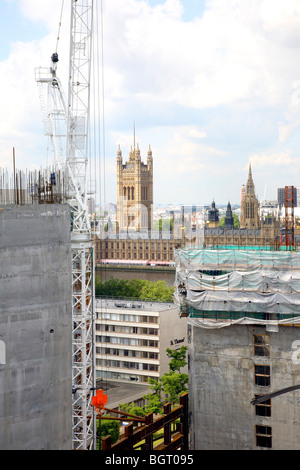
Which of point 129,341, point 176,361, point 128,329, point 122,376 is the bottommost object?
point 122,376

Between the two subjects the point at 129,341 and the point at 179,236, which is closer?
the point at 129,341

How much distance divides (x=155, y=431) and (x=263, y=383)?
5.93m

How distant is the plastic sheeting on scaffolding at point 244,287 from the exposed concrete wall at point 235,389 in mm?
788

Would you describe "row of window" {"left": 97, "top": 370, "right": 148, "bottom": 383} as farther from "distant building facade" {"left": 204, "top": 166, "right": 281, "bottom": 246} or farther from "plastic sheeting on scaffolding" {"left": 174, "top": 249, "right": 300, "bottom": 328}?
"distant building facade" {"left": 204, "top": 166, "right": 281, "bottom": 246}

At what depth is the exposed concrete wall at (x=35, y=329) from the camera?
23.0m

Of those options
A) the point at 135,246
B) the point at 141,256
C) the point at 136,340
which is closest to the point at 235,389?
the point at 136,340

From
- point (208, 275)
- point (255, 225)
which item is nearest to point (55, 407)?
point (208, 275)

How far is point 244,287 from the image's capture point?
32.8 m

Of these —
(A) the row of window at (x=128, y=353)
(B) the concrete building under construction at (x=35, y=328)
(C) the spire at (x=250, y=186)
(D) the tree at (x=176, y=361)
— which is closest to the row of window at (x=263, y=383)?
(B) the concrete building under construction at (x=35, y=328)

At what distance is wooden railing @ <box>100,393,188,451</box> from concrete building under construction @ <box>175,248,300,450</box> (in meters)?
1.25

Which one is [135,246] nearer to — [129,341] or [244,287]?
[129,341]

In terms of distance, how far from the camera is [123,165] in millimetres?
197250

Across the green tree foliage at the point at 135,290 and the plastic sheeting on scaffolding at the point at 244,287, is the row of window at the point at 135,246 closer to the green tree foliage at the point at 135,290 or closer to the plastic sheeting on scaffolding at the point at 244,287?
the green tree foliage at the point at 135,290
